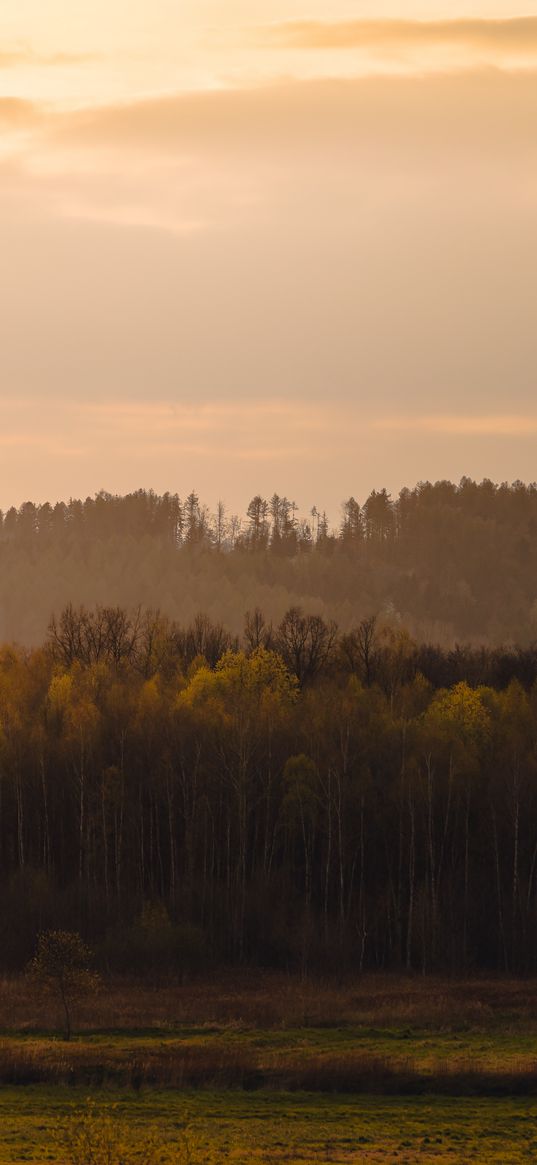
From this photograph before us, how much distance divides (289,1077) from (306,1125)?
20.3 ft

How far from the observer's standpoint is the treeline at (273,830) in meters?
83.0

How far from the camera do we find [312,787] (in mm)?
93375

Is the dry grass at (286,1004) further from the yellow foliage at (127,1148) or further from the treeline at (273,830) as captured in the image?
the yellow foliage at (127,1148)

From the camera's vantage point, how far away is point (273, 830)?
94.9 meters

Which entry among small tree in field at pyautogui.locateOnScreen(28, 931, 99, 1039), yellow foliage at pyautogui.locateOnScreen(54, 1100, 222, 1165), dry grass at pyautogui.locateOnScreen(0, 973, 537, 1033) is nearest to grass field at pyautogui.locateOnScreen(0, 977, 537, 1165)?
dry grass at pyautogui.locateOnScreen(0, 973, 537, 1033)

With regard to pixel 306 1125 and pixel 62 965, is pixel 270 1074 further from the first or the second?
pixel 62 965

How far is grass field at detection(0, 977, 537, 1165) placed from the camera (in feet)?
129

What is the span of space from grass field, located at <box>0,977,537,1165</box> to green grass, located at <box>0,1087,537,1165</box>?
0.06 metres

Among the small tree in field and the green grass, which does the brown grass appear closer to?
the green grass

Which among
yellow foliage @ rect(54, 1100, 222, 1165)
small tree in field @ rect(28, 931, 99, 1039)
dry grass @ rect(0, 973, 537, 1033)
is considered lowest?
dry grass @ rect(0, 973, 537, 1033)

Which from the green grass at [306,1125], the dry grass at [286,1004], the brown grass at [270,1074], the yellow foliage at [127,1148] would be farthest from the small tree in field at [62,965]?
the yellow foliage at [127,1148]

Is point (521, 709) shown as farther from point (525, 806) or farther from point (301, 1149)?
point (301, 1149)

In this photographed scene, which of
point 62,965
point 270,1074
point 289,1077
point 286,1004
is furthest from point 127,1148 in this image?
point 286,1004

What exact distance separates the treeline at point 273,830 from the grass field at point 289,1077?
16246 millimetres
